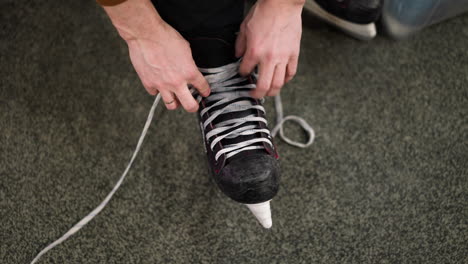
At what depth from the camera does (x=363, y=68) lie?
2.84 ft

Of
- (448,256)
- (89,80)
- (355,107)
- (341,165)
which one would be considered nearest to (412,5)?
(355,107)

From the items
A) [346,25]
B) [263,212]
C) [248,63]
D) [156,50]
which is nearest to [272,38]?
[248,63]

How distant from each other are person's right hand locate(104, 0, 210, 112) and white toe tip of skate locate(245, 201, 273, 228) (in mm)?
189

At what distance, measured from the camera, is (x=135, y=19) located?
20.3 inches

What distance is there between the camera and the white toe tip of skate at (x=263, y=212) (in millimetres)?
648

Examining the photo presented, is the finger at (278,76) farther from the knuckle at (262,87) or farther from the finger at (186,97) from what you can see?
the finger at (186,97)

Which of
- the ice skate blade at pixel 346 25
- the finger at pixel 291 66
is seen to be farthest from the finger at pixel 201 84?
the ice skate blade at pixel 346 25

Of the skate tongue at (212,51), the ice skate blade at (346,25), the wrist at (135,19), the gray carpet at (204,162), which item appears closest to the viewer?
the wrist at (135,19)

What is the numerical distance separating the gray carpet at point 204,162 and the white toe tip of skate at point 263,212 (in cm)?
5

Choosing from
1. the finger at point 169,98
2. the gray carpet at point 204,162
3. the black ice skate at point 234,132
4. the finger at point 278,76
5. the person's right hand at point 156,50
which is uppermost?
the person's right hand at point 156,50

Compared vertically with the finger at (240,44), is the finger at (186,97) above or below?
below

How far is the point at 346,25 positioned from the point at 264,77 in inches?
15.1

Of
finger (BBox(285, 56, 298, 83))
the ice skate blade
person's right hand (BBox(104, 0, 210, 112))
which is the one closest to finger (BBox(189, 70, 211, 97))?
person's right hand (BBox(104, 0, 210, 112))

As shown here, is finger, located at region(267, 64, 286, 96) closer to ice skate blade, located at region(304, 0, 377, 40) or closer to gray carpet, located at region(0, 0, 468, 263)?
gray carpet, located at region(0, 0, 468, 263)
